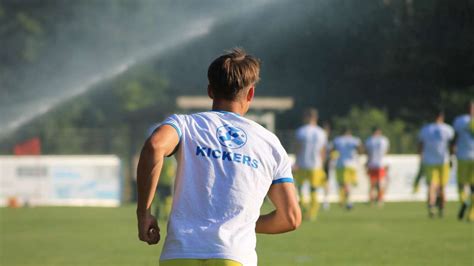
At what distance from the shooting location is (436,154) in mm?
22047

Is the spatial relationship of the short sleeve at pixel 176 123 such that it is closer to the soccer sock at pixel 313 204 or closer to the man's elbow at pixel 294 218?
the man's elbow at pixel 294 218

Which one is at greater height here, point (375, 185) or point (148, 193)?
point (148, 193)

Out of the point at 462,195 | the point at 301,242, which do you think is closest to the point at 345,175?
the point at 462,195

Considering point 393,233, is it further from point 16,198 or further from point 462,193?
point 16,198

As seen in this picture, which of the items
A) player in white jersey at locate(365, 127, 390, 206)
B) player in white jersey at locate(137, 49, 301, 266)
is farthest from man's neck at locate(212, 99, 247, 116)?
player in white jersey at locate(365, 127, 390, 206)

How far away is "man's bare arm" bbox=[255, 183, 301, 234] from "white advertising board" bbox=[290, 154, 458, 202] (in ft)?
92.2

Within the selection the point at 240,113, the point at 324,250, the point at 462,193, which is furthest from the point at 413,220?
the point at 240,113

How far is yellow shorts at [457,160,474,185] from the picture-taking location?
20.4 m

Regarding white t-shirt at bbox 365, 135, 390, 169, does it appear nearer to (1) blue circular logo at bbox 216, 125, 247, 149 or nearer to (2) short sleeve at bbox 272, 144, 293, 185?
(2) short sleeve at bbox 272, 144, 293, 185

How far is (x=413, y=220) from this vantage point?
20.9 meters

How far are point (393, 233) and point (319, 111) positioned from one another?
107 feet

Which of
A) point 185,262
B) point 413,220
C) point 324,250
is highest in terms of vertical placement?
point 185,262

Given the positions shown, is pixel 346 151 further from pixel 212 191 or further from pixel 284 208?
pixel 212 191

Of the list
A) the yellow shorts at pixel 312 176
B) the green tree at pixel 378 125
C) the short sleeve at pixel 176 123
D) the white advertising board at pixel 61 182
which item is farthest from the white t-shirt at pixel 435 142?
the short sleeve at pixel 176 123
